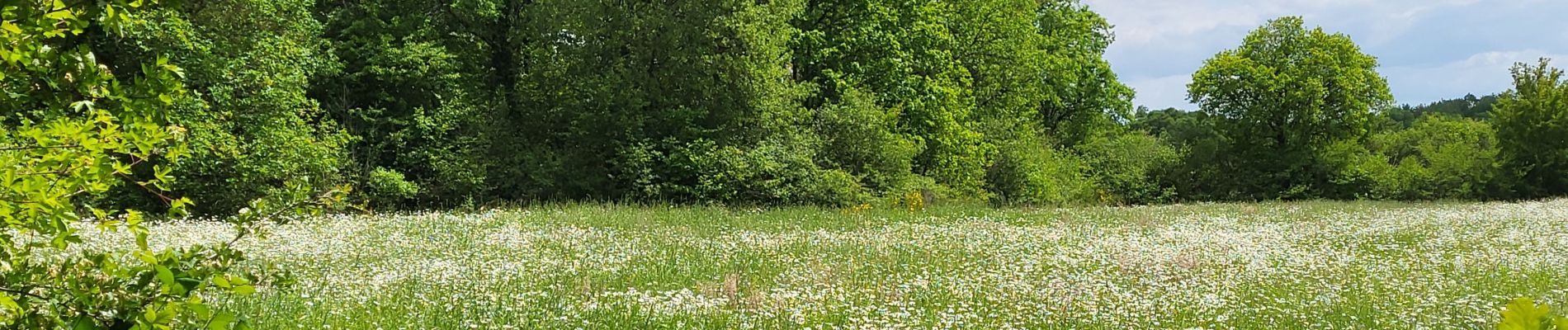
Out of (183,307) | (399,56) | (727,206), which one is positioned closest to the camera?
(183,307)

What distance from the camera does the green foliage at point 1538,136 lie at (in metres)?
34.6

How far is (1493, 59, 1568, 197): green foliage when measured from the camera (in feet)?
114

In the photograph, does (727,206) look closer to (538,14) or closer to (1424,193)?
(538,14)

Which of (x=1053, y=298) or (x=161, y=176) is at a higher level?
(x=161, y=176)

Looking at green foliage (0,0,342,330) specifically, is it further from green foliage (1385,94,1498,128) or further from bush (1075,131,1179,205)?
green foliage (1385,94,1498,128)

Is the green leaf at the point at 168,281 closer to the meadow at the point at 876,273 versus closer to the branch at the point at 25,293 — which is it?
the branch at the point at 25,293

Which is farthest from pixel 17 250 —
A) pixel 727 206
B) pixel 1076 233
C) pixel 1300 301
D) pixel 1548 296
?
pixel 727 206

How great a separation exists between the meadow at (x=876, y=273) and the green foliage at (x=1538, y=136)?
2442 centimetres

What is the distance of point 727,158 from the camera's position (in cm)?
2116

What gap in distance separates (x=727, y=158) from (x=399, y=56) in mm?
8798

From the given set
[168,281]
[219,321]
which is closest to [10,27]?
[168,281]

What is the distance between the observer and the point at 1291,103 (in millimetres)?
37719

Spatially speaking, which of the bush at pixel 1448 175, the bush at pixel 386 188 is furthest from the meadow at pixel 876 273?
the bush at pixel 1448 175

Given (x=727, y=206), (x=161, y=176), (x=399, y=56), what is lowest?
(x=727, y=206)
